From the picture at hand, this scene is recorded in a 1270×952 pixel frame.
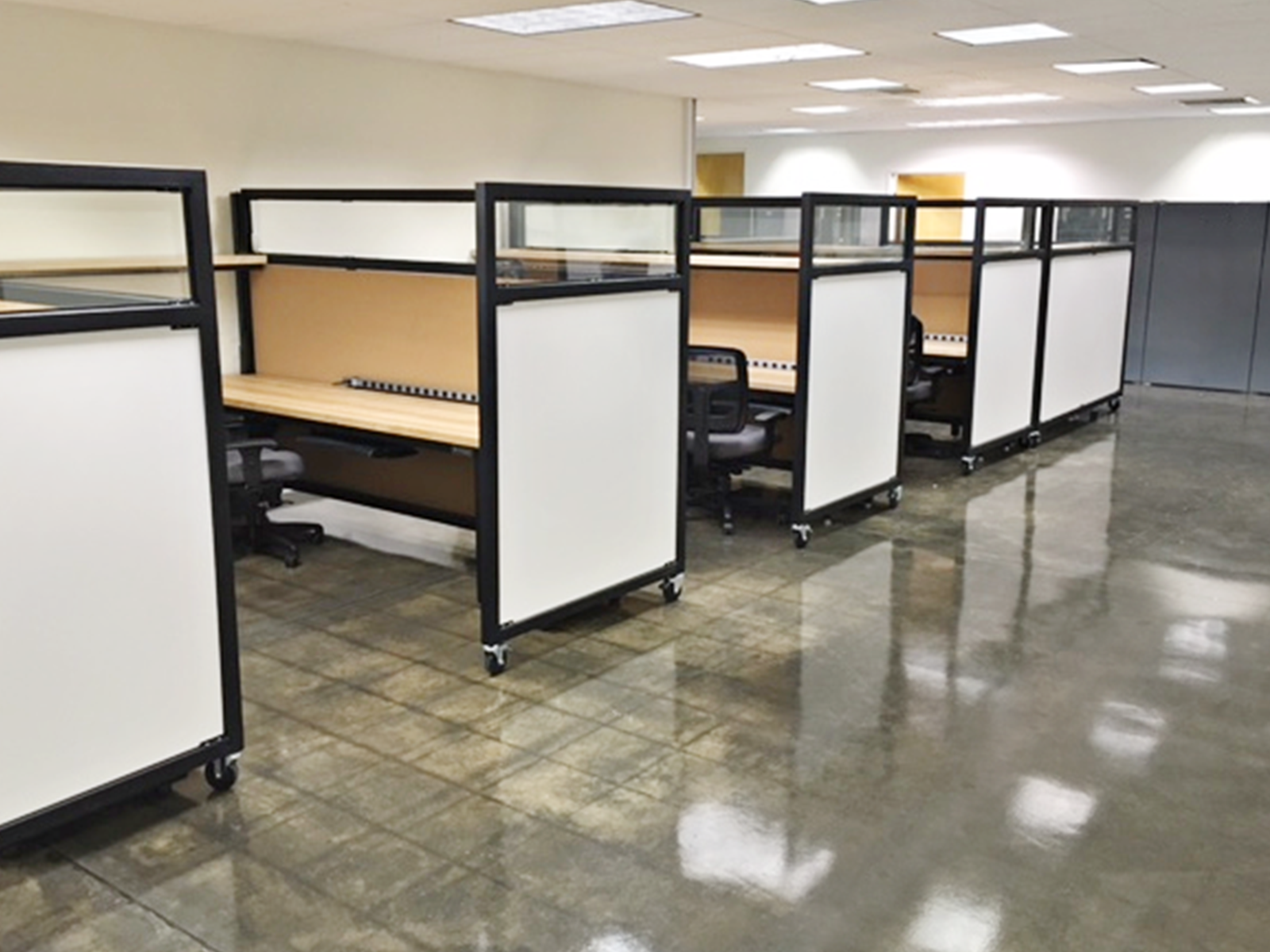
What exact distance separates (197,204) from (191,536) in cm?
76

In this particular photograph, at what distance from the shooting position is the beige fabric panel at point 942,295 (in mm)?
7383

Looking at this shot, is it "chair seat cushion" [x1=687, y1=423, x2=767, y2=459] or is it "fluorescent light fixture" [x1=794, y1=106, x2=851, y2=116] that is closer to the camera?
"chair seat cushion" [x1=687, y1=423, x2=767, y2=459]

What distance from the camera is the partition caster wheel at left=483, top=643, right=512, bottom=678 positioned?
12.4ft

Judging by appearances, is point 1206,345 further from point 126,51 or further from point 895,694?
point 126,51

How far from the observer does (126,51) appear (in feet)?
19.0

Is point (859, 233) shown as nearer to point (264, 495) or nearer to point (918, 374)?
point (918, 374)

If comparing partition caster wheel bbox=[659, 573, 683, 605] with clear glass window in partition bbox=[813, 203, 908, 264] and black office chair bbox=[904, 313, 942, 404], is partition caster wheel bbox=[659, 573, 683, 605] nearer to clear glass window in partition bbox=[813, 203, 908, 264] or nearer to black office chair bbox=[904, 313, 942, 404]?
clear glass window in partition bbox=[813, 203, 908, 264]

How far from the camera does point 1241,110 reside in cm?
1054

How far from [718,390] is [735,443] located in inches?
11.6

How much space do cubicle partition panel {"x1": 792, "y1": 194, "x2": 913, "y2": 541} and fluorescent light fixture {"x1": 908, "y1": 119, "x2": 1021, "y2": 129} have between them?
669 centimetres

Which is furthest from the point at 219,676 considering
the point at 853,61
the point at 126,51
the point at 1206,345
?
the point at 1206,345

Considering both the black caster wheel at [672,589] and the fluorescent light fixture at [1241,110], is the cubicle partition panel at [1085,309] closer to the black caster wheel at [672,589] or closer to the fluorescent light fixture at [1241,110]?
the fluorescent light fixture at [1241,110]

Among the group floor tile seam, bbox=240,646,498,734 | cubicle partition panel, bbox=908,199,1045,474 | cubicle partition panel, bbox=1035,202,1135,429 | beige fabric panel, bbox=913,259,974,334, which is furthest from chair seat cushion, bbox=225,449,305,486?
cubicle partition panel, bbox=1035,202,1135,429

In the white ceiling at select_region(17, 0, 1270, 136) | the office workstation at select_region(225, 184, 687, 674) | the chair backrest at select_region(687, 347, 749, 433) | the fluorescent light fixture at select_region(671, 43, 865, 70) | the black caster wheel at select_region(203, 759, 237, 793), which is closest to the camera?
the black caster wheel at select_region(203, 759, 237, 793)
